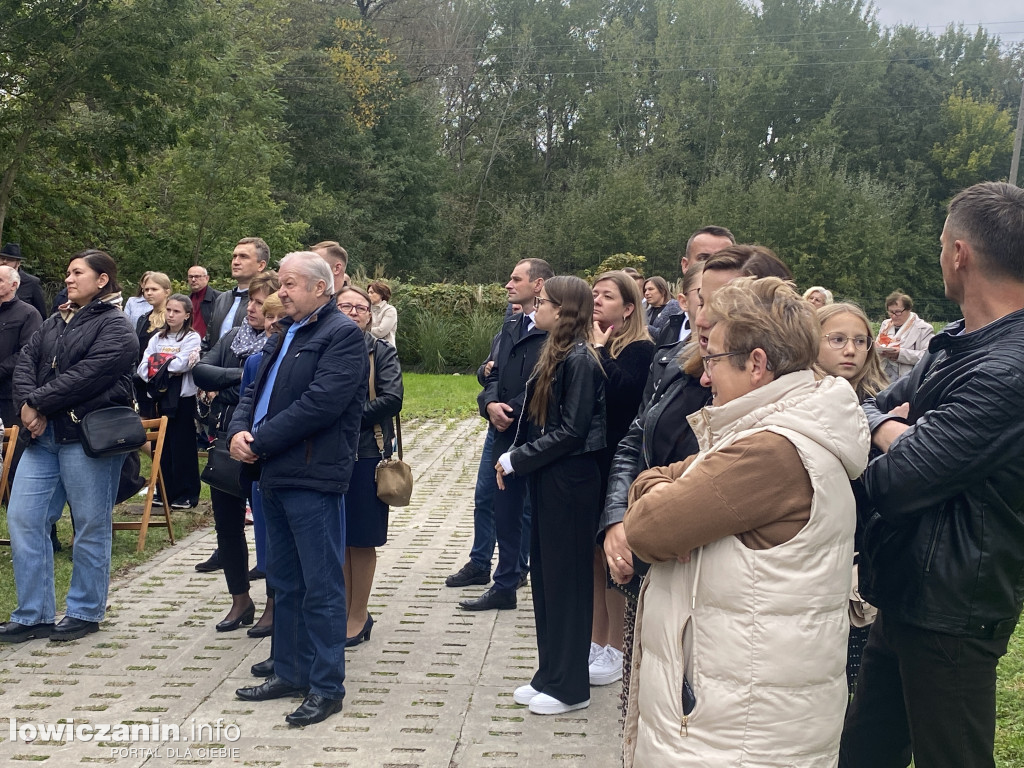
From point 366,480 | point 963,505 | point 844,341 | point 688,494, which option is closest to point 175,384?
point 366,480

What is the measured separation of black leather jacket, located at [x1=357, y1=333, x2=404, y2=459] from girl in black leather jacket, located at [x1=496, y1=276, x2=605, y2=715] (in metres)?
1.07

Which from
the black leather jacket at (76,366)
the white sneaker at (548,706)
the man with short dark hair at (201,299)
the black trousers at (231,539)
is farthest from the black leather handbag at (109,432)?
the man with short dark hair at (201,299)

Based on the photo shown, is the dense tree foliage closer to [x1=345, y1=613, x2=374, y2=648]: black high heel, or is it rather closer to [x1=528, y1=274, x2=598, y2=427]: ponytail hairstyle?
[x1=345, y1=613, x2=374, y2=648]: black high heel

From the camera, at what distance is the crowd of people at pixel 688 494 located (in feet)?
8.29

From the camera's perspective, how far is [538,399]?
4.90m

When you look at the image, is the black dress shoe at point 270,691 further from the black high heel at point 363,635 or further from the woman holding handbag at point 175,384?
the woman holding handbag at point 175,384

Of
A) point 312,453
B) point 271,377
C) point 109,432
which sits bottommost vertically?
point 109,432

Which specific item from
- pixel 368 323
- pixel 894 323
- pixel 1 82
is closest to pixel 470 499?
pixel 368 323

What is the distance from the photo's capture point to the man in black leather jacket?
8.74 ft

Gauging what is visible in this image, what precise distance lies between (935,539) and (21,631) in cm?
508

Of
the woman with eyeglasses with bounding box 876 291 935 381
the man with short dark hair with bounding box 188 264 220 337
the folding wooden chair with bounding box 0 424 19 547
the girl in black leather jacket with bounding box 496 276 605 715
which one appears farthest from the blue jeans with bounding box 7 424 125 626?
the woman with eyeglasses with bounding box 876 291 935 381

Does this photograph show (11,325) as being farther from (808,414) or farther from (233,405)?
(808,414)

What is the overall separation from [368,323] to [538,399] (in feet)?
4.92

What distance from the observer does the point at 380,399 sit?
565 cm
